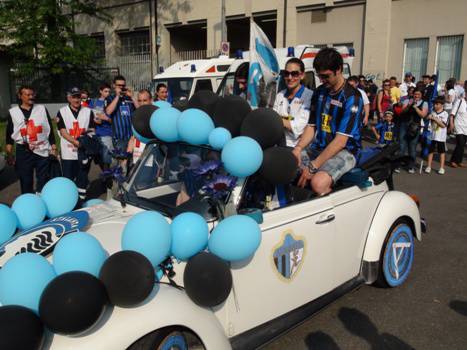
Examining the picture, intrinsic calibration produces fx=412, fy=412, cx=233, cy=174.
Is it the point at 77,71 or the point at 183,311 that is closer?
the point at 183,311

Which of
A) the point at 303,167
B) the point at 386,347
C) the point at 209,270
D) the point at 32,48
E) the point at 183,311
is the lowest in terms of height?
the point at 386,347

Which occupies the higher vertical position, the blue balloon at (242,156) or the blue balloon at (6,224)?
the blue balloon at (242,156)

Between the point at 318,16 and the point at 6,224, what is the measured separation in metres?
20.0

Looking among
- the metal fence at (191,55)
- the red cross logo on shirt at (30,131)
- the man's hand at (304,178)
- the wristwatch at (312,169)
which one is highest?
the metal fence at (191,55)

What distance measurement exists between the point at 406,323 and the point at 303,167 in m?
1.64

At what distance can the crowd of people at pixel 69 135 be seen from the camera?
20.3ft

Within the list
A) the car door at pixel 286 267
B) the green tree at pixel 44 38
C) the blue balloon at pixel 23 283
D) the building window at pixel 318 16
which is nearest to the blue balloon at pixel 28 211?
the blue balloon at pixel 23 283

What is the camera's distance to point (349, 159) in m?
3.94

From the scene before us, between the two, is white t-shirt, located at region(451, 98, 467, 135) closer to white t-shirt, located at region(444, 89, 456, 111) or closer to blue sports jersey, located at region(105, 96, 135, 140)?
white t-shirt, located at region(444, 89, 456, 111)

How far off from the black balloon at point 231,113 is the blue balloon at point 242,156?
1.25 feet

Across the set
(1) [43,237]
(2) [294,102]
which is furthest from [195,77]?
(1) [43,237]

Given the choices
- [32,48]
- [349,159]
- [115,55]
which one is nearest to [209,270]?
[349,159]

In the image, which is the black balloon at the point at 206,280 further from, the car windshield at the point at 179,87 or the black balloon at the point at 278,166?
the car windshield at the point at 179,87

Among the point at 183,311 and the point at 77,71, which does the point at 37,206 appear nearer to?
the point at 183,311
